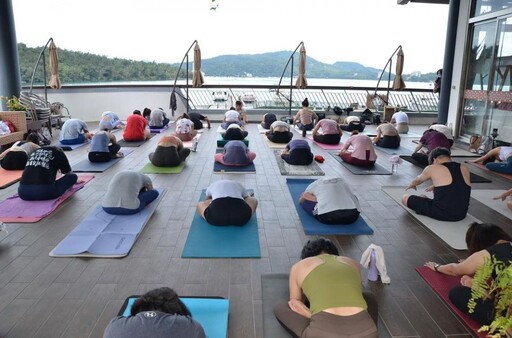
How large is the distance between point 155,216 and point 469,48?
8.13 m

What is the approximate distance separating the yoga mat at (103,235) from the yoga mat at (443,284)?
234 cm

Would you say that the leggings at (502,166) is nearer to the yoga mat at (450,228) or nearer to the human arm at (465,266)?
the yoga mat at (450,228)

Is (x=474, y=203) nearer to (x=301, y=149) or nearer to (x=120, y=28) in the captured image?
(x=301, y=149)

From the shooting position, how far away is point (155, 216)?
4.06 meters

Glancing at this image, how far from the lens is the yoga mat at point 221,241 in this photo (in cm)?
322

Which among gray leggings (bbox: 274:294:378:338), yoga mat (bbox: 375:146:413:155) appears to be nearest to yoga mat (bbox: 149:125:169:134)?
yoga mat (bbox: 375:146:413:155)

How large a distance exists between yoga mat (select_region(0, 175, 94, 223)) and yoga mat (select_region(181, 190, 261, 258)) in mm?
1586

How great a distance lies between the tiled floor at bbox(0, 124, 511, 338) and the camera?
2373mm

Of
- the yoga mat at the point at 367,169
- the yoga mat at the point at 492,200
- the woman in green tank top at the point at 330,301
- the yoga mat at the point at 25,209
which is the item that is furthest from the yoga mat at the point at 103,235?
the yoga mat at the point at 492,200

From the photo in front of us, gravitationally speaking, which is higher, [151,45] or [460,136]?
[151,45]

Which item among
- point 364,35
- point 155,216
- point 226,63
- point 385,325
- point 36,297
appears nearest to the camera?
point 385,325

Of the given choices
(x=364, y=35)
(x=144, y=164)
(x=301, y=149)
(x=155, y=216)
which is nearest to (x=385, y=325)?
(x=155, y=216)

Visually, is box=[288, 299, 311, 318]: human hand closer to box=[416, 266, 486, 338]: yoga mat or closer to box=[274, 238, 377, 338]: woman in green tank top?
box=[274, 238, 377, 338]: woman in green tank top

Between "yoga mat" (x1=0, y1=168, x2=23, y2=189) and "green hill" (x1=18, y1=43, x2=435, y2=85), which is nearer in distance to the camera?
"yoga mat" (x1=0, y1=168, x2=23, y2=189)
